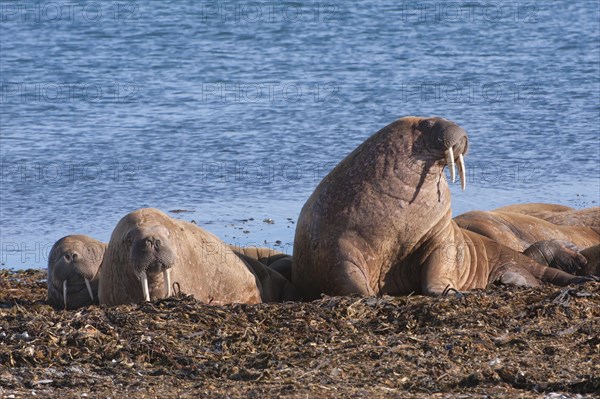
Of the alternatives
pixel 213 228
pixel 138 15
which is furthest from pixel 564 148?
pixel 138 15

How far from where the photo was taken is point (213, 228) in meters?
11.9

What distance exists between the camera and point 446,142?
30.6ft

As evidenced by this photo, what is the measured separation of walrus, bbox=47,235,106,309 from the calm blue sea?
1.99 m

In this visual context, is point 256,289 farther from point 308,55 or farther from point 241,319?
point 308,55

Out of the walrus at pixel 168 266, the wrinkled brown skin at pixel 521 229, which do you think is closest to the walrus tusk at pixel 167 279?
the walrus at pixel 168 266

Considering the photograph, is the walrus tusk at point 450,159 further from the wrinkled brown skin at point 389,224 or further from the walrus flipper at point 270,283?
the walrus flipper at point 270,283

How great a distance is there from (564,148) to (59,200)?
231 inches

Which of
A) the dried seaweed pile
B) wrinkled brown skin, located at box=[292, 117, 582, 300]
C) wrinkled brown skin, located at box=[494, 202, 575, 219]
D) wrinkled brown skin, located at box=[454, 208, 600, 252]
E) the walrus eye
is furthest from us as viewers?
wrinkled brown skin, located at box=[494, 202, 575, 219]

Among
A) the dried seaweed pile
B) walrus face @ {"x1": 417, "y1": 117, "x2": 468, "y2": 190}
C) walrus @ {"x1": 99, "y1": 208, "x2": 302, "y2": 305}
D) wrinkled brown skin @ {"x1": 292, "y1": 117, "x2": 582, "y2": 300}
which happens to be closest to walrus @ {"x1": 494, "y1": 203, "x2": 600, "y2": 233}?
wrinkled brown skin @ {"x1": 292, "y1": 117, "x2": 582, "y2": 300}

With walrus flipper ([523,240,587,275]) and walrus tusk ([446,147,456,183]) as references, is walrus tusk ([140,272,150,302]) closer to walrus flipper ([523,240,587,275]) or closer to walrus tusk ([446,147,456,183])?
walrus tusk ([446,147,456,183])

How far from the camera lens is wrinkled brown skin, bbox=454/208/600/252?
10773 mm

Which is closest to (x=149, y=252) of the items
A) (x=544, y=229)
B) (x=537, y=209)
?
(x=544, y=229)

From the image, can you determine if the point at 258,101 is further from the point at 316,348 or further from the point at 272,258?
the point at 316,348

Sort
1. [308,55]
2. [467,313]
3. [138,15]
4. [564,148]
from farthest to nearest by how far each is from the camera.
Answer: [138,15] < [308,55] < [564,148] < [467,313]
